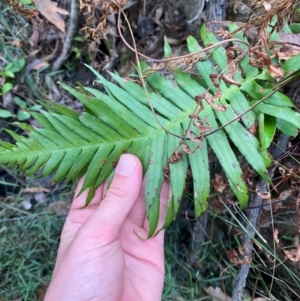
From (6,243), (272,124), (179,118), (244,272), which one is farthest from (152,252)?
(6,243)

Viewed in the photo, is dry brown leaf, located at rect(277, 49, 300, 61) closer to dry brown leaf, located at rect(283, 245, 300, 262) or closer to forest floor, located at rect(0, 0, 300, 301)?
forest floor, located at rect(0, 0, 300, 301)

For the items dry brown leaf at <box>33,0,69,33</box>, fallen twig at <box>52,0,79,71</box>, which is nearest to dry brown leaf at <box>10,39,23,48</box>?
fallen twig at <box>52,0,79,71</box>

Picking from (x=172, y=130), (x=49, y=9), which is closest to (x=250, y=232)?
(x=172, y=130)

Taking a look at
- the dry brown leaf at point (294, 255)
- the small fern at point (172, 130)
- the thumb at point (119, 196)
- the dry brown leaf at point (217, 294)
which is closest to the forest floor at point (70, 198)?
the dry brown leaf at point (217, 294)

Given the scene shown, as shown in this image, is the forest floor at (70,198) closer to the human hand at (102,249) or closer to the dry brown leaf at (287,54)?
the dry brown leaf at (287,54)

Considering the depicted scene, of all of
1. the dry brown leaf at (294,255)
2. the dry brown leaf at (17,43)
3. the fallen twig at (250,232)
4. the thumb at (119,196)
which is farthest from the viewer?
the dry brown leaf at (17,43)

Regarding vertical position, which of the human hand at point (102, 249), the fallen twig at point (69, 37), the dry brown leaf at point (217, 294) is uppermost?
the fallen twig at point (69, 37)

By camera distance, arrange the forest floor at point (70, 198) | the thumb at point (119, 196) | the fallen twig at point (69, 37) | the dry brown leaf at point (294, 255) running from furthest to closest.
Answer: the fallen twig at point (69, 37) < the forest floor at point (70, 198) < the dry brown leaf at point (294, 255) < the thumb at point (119, 196)
